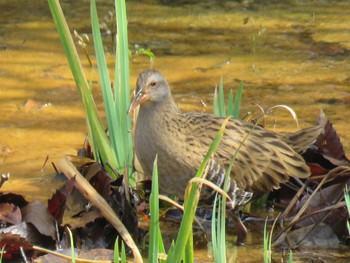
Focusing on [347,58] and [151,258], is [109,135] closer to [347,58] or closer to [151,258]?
[151,258]

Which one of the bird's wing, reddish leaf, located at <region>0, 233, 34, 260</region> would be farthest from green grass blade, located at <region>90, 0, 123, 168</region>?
reddish leaf, located at <region>0, 233, 34, 260</region>

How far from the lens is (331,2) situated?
977 centimetres

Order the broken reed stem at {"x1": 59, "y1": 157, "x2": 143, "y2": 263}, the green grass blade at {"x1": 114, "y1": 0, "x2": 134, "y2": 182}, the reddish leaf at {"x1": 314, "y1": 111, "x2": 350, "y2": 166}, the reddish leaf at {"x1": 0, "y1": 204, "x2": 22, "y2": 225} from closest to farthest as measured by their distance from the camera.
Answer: the broken reed stem at {"x1": 59, "y1": 157, "x2": 143, "y2": 263} < the reddish leaf at {"x1": 0, "y1": 204, "x2": 22, "y2": 225} < the green grass blade at {"x1": 114, "y1": 0, "x2": 134, "y2": 182} < the reddish leaf at {"x1": 314, "y1": 111, "x2": 350, "y2": 166}

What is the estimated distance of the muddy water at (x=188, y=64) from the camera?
669 cm

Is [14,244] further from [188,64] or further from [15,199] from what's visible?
[188,64]

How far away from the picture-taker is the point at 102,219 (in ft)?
16.8

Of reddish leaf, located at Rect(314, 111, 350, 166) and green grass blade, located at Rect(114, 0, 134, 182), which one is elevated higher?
green grass blade, located at Rect(114, 0, 134, 182)

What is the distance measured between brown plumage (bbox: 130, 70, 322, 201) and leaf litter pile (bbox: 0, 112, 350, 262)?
18 centimetres

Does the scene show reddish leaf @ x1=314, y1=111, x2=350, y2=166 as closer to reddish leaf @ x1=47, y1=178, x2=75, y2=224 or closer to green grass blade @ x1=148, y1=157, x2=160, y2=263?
reddish leaf @ x1=47, y1=178, x2=75, y2=224

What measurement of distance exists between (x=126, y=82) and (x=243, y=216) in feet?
3.07

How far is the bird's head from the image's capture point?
18.6ft

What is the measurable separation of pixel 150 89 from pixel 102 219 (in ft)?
2.96

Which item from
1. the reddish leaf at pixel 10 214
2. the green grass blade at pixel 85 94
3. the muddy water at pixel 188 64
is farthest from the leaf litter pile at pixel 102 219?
the muddy water at pixel 188 64

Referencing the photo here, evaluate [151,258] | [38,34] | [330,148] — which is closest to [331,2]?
[38,34]
